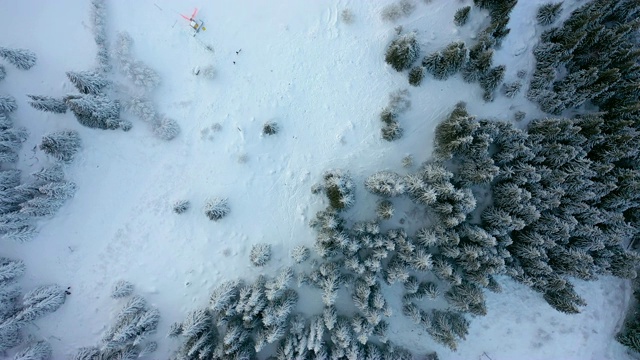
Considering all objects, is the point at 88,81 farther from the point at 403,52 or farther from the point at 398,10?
the point at 398,10

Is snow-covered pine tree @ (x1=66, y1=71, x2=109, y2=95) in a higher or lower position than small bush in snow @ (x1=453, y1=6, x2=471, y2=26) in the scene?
lower

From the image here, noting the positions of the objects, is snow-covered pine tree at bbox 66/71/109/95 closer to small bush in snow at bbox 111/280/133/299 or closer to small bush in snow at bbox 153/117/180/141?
small bush in snow at bbox 153/117/180/141

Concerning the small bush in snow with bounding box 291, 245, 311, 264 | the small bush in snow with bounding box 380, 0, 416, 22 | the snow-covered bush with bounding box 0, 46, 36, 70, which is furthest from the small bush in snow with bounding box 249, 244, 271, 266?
the snow-covered bush with bounding box 0, 46, 36, 70

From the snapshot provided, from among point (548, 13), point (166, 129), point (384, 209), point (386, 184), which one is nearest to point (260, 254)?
point (384, 209)

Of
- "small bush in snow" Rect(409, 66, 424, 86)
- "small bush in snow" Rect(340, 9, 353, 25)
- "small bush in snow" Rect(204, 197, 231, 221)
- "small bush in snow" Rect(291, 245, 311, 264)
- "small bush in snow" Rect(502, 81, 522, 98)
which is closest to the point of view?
"small bush in snow" Rect(291, 245, 311, 264)

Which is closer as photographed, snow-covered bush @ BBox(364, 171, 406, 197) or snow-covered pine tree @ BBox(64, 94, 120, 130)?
snow-covered bush @ BBox(364, 171, 406, 197)

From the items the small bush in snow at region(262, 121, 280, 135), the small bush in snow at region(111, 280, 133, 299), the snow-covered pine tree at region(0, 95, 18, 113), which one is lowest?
the small bush in snow at region(111, 280, 133, 299)

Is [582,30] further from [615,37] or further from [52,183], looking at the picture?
[52,183]

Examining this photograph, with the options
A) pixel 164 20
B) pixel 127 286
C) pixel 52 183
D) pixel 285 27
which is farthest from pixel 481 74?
pixel 52 183
